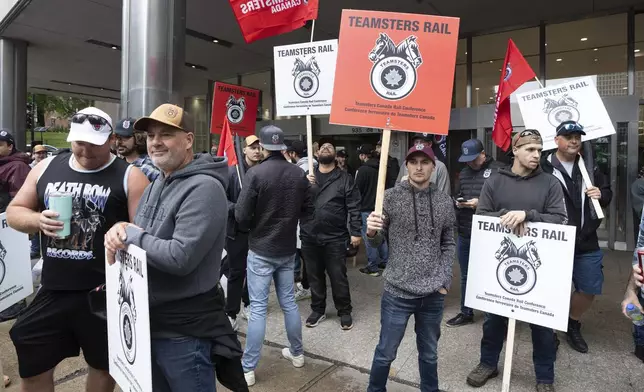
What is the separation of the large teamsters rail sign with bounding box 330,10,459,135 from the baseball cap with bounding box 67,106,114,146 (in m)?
1.41

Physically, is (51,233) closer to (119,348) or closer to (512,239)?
(119,348)

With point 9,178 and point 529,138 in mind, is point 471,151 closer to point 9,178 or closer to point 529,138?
point 529,138

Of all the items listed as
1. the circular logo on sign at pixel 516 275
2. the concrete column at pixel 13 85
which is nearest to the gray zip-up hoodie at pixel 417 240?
the circular logo on sign at pixel 516 275

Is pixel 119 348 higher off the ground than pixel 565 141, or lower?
lower

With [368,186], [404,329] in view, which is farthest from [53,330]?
[368,186]

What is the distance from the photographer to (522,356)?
3.95 metres

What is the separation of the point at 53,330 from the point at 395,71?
256 cm

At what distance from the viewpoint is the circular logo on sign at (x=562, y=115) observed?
4016 mm

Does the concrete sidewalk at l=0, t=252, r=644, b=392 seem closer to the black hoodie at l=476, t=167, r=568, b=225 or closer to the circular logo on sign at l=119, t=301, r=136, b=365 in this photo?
the black hoodie at l=476, t=167, r=568, b=225

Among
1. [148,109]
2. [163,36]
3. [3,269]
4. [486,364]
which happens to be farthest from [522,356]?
[163,36]

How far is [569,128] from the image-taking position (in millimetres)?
3682

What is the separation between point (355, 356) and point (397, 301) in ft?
4.39

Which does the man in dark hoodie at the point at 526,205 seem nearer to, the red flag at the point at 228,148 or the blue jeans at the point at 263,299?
the blue jeans at the point at 263,299

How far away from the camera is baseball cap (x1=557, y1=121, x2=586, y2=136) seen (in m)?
3.66
